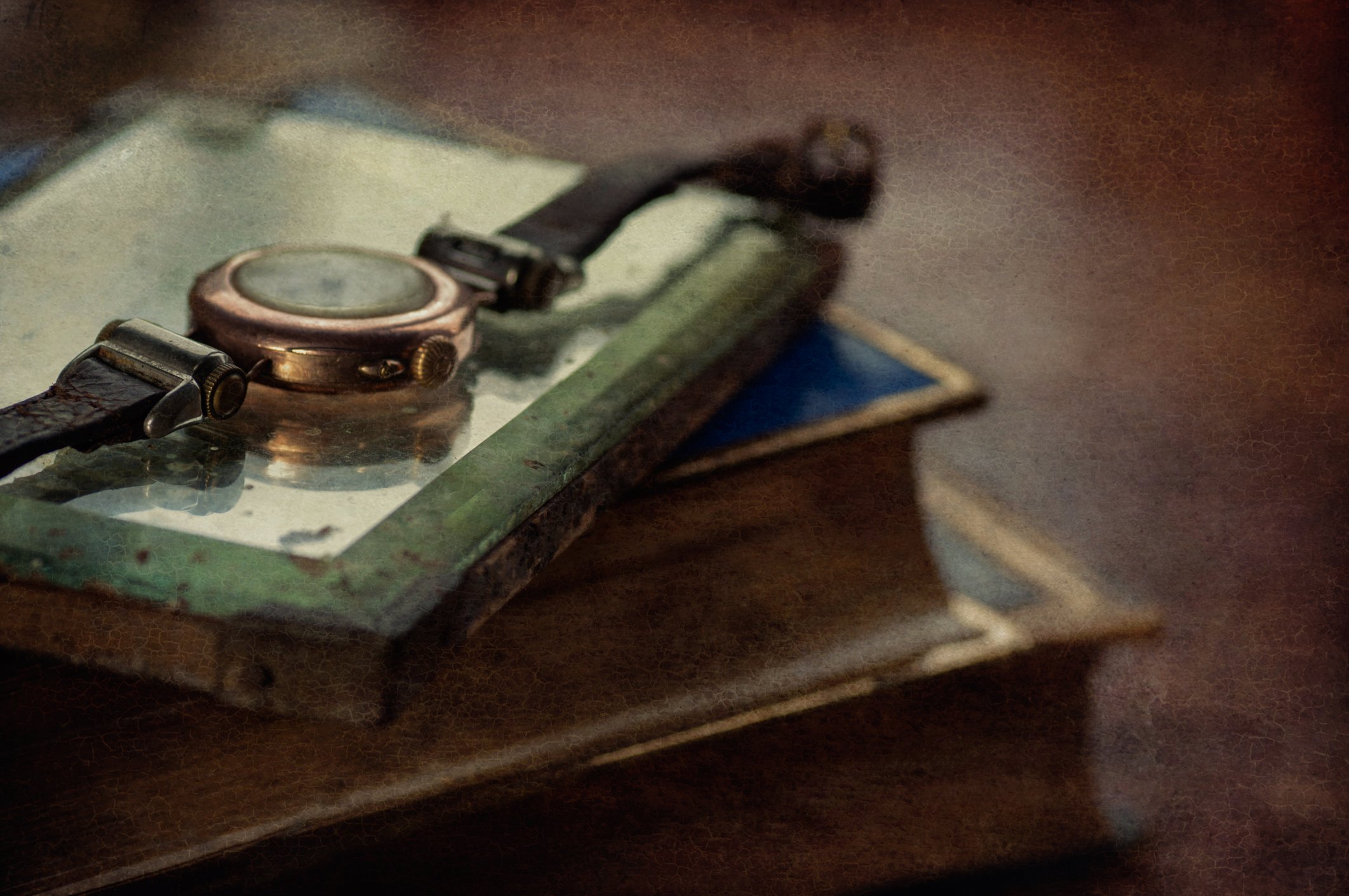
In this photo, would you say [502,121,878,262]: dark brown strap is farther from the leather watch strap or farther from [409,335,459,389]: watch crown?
[409,335,459,389]: watch crown

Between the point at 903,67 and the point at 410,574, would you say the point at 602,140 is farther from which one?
the point at 410,574

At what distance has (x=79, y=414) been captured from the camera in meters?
0.40

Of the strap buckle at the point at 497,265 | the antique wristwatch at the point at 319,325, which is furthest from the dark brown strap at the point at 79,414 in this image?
the strap buckle at the point at 497,265

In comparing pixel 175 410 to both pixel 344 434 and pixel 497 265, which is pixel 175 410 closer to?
pixel 344 434

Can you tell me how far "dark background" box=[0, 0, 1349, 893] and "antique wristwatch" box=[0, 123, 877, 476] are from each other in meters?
0.09

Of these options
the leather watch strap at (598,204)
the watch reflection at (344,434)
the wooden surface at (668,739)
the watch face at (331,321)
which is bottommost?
the wooden surface at (668,739)

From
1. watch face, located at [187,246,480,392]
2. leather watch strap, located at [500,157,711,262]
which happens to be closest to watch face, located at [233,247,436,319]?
watch face, located at [187,246,480,392]

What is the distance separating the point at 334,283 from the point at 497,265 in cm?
9

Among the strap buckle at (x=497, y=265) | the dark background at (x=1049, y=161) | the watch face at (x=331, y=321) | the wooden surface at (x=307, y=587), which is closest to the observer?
the wooden surface at (x=307, y=587)

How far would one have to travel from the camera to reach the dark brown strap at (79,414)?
1.25 feet

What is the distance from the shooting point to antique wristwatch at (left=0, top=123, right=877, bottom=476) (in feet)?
1.35

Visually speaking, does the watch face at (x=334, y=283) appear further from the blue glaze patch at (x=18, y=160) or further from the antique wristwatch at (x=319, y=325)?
the blue glaze patch at (x=18, y=160)

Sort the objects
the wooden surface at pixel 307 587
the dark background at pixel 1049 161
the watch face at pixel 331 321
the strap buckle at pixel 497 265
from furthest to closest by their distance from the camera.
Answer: the dark background at pixel 1049 161 < the strap buckle at pixel 497 265 < the watch face at pixel 331 321 < the wooden surface at pixel 307 587

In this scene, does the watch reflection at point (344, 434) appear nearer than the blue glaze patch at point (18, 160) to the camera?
Yes
